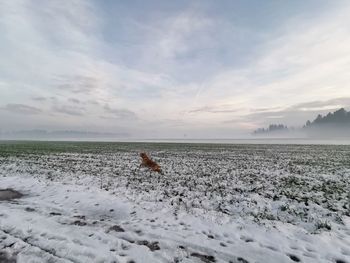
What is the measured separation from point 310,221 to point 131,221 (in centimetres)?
640

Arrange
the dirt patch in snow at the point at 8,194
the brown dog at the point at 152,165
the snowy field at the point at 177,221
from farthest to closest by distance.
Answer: the brown dog at the point at 152,165 → the dirt patch in snow at the point at 8,194 → the snowy field at the point at 177,221

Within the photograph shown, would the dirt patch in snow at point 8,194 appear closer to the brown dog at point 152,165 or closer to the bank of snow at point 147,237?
the bank of snow at point 147,237

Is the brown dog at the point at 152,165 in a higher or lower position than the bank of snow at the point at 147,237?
higher

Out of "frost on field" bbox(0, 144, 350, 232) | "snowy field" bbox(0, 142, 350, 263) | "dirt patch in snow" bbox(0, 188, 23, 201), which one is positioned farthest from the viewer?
"dirt patch in snow" bbox(0, 188, 23, 201)

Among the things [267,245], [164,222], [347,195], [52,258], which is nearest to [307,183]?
[347,195]

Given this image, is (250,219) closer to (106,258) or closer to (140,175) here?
(106,258)

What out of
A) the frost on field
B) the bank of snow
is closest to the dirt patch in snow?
the bank of snow

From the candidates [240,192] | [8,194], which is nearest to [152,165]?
[240,192]

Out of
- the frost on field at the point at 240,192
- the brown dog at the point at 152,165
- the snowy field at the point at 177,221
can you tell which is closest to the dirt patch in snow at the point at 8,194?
the snowy field at the point at 177,221

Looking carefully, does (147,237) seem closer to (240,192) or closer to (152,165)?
(240,192)

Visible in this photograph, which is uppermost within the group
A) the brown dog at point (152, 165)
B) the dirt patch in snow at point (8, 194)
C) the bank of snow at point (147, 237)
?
the brown dog at point (152, 165)

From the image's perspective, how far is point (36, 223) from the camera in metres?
7.50

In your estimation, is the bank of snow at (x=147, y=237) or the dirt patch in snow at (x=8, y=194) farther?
the dirt patch in snow at (x=8, y=194)

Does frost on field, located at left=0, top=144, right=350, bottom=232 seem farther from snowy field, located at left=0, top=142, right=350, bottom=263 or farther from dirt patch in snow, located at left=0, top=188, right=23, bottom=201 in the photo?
dirt patch in snow, located at left=0, top=188, right=23, bottom=201
